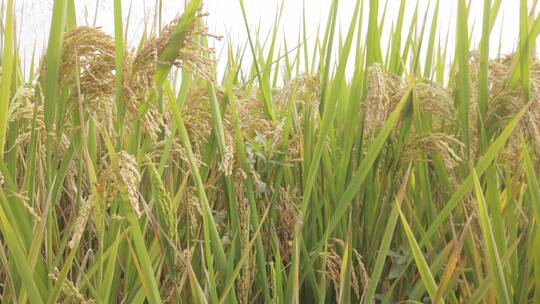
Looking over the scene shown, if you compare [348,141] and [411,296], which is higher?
[348,141]

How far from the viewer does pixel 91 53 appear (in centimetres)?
77

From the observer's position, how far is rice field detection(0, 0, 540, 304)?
0.76 m

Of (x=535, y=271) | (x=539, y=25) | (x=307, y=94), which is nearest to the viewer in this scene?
(x=535, y=271)

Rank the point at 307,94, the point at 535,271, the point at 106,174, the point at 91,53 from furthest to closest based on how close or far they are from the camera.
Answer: the point at 307,94
the point at 535,271
the point at 91,53
the point at 106,174

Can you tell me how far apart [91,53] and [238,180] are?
1.14ft

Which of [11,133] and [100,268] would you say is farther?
[11,133]

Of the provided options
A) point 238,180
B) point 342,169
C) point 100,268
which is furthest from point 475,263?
point 100,268

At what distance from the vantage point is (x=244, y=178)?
99 centimetres

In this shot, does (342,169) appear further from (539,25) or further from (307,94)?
(539,25)

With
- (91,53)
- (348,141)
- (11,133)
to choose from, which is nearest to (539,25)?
(348,141)

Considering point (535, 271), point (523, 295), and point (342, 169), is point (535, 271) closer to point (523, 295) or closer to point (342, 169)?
point (523, 295)

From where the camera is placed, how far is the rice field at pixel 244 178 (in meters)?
0.76

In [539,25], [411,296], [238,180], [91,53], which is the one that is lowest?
[411,296]

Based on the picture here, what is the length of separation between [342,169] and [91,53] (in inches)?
21.6
